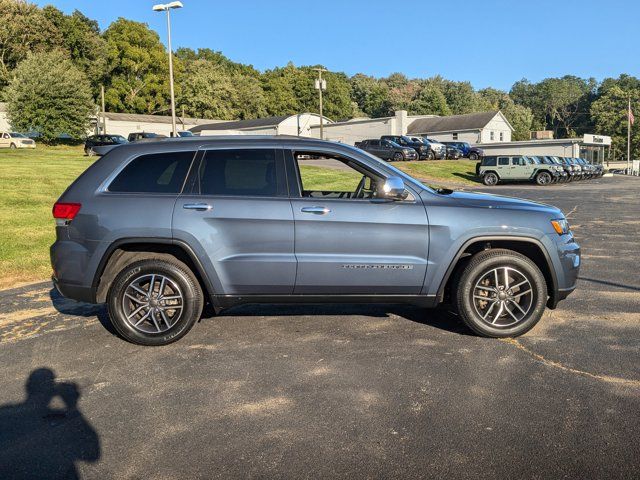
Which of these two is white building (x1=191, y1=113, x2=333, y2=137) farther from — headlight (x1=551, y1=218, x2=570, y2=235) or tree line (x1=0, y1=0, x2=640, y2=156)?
headlight (x1=551, y1=218, x2=570, y2=235)

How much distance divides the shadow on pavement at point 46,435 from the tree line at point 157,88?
47204 mm

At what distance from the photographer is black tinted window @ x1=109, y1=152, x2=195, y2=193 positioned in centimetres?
500

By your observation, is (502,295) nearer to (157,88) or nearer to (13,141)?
(13,141)

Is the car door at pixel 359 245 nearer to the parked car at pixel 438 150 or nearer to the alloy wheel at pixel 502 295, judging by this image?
the alloy wheel at pixel 502 295

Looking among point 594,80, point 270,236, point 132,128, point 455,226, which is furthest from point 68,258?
point 594,80

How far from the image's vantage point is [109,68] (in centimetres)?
7250

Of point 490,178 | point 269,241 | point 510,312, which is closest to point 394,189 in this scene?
point 269,241

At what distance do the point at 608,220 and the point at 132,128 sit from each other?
59453 mm

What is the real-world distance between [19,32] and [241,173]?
241ft

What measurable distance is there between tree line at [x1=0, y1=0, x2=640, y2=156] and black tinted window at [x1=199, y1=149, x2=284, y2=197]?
1818 inches

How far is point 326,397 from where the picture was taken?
3.88 metres

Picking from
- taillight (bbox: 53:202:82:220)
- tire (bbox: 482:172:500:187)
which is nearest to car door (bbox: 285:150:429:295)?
taillight (bbox: 53:202:82:220)

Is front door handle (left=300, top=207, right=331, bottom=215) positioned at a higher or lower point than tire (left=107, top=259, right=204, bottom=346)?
higher

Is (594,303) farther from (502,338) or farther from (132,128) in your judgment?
(132,128)
